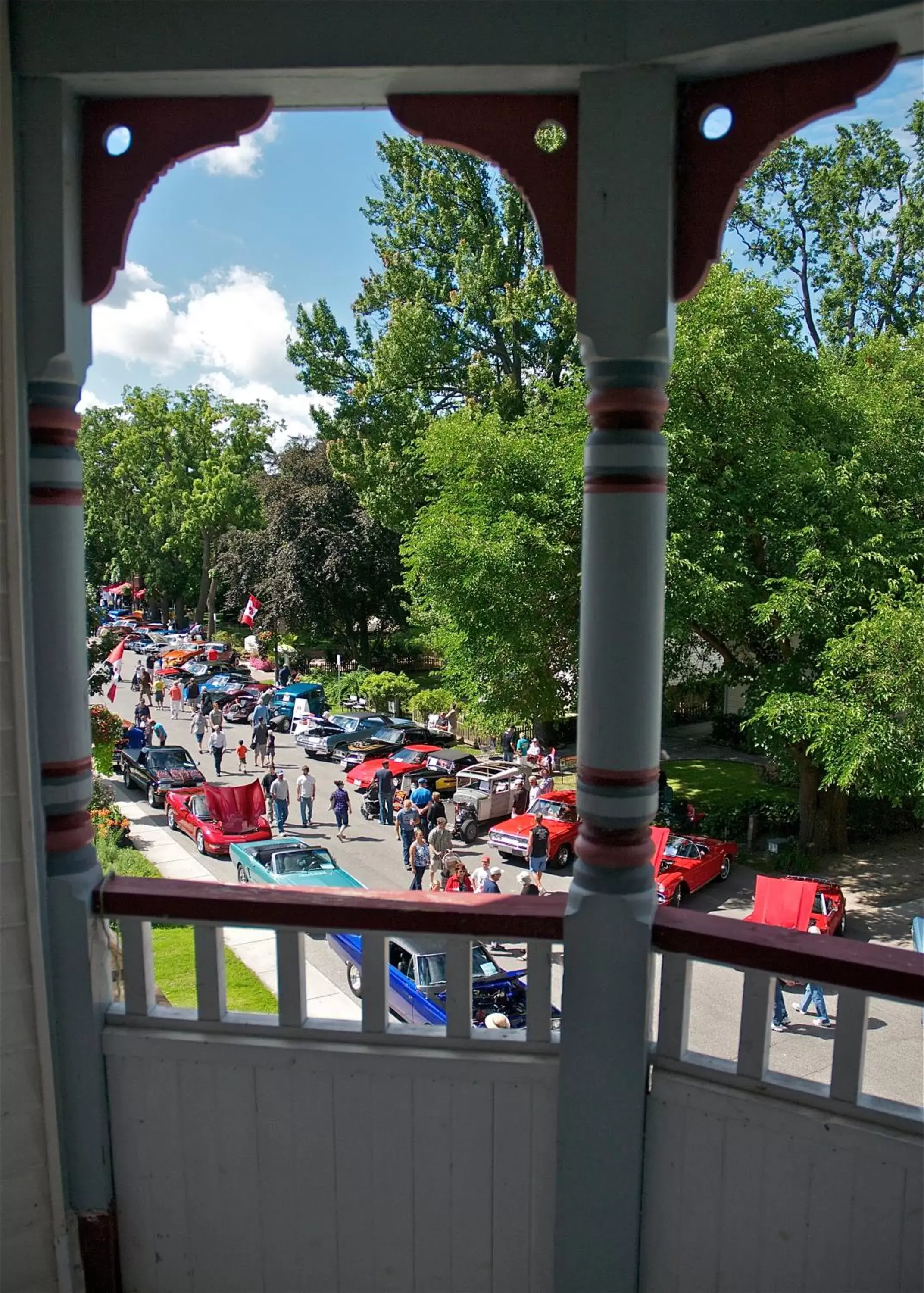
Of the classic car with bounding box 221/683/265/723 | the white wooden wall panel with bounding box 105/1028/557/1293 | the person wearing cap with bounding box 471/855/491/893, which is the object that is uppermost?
the white wooden wall panel with bounding box 105/1028/557/1293

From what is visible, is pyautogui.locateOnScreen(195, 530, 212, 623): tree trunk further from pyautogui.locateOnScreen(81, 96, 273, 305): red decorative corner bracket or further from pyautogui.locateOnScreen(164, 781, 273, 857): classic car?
pyautogui.locateOnScreen(81, 96, 273, 305): red decorative corner bracket

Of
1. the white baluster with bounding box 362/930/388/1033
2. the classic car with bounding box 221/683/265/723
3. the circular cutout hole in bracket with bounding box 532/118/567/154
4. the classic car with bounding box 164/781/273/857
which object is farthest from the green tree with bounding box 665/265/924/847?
the classic car with bounding box 221/683/265/723

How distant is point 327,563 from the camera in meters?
30.2

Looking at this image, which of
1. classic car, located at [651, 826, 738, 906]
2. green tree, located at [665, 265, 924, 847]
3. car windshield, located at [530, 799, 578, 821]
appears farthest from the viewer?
car windshield, located at [530, 799, 578, 821]

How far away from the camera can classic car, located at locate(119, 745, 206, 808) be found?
1812 cm

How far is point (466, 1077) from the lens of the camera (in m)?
2.81

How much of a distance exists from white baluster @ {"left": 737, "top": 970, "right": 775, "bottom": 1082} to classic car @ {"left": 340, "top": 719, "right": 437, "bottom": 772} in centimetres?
1869

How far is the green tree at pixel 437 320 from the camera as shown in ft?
78.9

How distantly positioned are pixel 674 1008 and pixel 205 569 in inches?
1637

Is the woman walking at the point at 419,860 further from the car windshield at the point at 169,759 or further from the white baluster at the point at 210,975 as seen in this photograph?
the white baluster at the point at 210,975

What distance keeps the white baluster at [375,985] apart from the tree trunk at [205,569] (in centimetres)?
3979

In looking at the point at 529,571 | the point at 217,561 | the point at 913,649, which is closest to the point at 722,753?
the point at 529,571

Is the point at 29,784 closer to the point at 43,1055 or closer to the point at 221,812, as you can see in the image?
the point at 43,1055

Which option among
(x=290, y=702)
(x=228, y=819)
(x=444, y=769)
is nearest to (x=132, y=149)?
(x=228, y=819)
